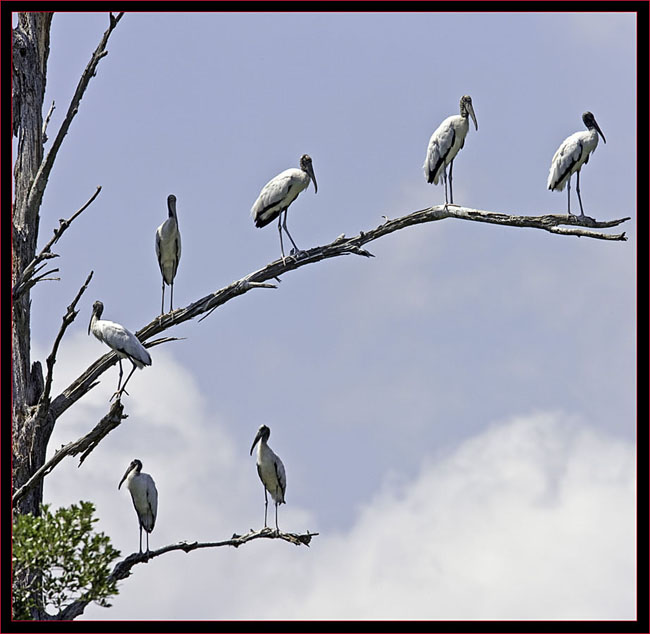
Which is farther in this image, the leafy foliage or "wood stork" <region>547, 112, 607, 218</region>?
"wood stork" <region>547, 112, 607, 218</region>

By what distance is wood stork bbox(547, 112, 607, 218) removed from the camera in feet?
48.0

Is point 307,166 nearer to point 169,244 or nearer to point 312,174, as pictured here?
point 312,174

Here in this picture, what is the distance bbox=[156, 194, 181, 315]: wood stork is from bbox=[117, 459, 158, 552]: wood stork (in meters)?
2.69

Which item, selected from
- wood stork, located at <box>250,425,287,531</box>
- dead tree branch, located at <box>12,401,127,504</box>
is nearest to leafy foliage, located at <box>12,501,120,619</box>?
dead tree branch, located at <box>12,401,127,504</box>

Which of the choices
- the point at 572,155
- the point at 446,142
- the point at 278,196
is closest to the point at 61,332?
the point at 278,196

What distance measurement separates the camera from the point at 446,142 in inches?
572

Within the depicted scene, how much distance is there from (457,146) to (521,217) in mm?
2922

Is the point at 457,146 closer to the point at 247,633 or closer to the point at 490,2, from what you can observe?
the point at 490,2

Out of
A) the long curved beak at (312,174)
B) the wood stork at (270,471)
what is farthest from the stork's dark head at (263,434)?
the long curved beak at (312,174)

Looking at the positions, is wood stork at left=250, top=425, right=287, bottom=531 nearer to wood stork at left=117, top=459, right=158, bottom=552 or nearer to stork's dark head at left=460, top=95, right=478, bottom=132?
wood stork at left=117, top=459, right=158, bottom=552

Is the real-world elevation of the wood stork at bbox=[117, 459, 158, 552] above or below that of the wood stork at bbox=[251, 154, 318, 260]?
below

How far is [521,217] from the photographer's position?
39.2ft

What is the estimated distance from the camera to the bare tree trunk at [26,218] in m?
12.2

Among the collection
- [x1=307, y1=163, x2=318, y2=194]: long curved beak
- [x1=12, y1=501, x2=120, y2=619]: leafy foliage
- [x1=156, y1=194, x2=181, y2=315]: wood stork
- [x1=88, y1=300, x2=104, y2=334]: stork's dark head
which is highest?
[x1=307, y1=163, x2=318, y2=194]: long curved beak
